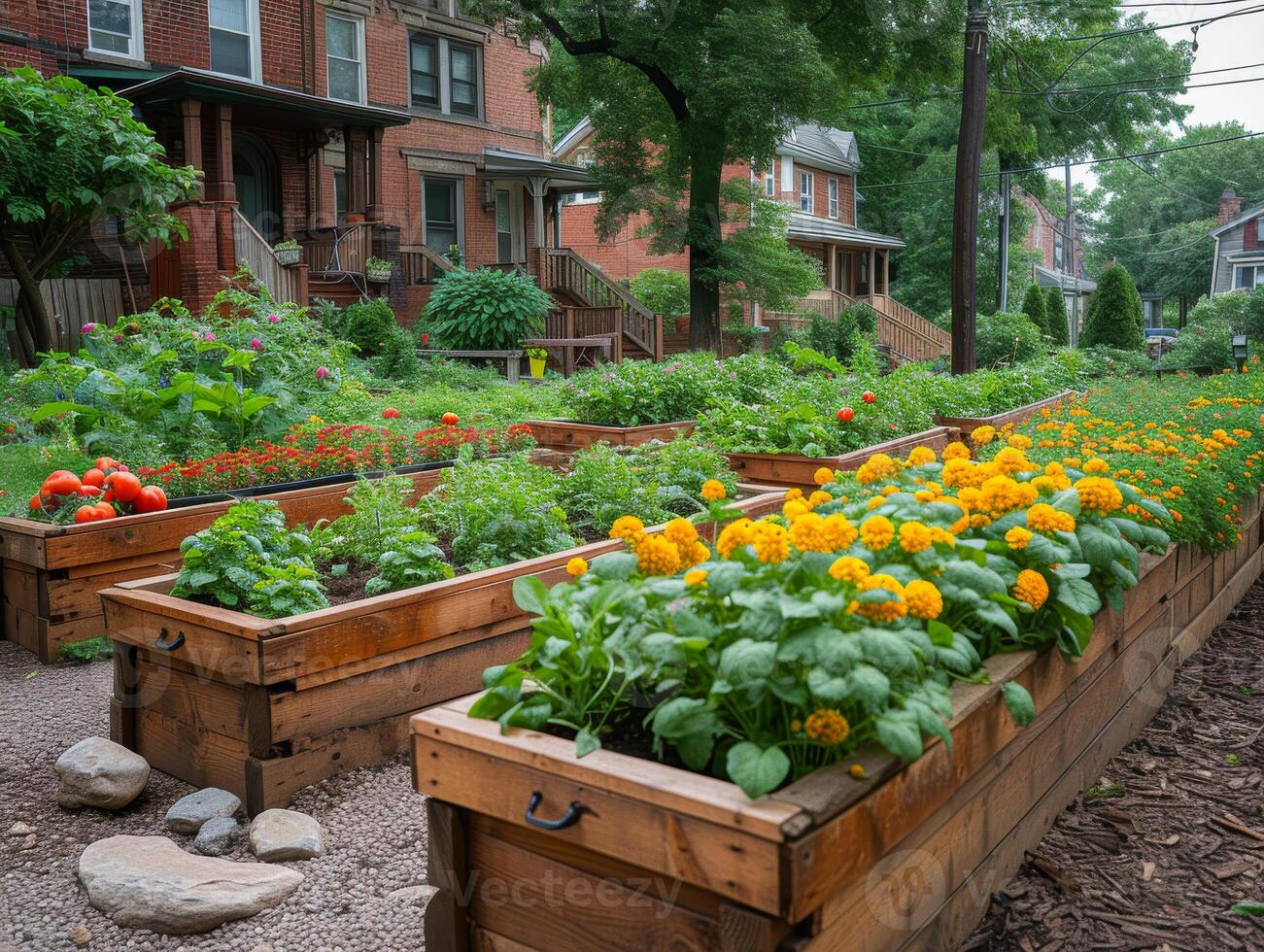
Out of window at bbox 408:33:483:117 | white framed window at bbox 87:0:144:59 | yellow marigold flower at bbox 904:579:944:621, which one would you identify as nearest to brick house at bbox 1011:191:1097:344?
window at bbox 408:33:483:117

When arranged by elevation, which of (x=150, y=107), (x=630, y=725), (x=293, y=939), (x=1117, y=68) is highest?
(x=1117, y=68)

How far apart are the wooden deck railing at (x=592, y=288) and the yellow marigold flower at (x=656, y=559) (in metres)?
19.8

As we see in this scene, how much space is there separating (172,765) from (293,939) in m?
1.22

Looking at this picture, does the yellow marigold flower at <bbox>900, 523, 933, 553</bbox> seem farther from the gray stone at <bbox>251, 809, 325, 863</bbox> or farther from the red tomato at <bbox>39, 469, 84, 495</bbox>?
the red tomato at <bbox>39, 469, 84, 495</bbox>

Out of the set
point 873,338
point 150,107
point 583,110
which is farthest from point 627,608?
point 873,338

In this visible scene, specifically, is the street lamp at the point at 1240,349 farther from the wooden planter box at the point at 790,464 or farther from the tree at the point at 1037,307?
the tree at the point at 1037,307

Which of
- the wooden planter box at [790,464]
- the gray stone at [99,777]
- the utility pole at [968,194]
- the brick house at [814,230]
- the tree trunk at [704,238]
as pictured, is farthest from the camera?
the brick house at [814,230]

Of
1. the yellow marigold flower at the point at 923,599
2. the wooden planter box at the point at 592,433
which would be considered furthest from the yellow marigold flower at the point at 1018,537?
the wooden planter box at the point at 592,433

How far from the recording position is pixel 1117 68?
4034 centimetres

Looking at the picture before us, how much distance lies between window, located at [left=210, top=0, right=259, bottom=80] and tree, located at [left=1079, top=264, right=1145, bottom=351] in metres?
19.7

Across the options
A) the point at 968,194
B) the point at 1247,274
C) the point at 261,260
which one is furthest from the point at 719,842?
the point at 1247,274

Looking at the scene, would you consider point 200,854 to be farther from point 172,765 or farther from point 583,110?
point 583,110

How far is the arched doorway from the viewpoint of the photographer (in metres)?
18.9

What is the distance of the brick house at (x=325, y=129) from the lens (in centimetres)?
1572
